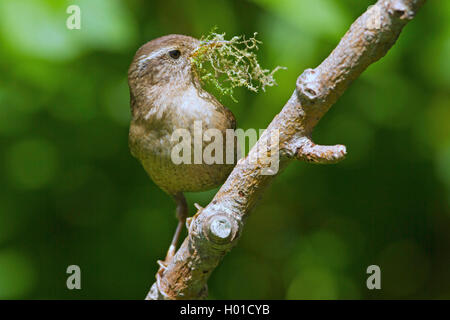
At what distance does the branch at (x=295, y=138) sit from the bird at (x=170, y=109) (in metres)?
0.58

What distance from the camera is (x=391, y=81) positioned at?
150 inches

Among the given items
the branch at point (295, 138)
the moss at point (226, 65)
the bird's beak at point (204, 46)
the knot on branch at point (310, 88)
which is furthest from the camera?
the bird's beak at point (204, 46)

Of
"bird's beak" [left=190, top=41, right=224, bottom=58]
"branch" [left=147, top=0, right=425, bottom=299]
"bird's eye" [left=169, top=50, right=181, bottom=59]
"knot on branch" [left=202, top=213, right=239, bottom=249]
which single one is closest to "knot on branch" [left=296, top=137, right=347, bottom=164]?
"branch" [left=147, top=0, right=425, bottom=299]

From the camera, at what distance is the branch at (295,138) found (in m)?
2.03

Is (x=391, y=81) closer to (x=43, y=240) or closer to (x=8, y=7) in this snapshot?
(x=8, y=7)

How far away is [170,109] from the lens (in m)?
3.31

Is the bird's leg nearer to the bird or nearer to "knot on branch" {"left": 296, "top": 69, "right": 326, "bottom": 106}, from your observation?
the bird

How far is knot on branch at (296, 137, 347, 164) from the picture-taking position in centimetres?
209

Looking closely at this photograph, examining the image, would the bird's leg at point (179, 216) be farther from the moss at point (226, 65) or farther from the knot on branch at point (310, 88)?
the knot on branch at point (310, 88)

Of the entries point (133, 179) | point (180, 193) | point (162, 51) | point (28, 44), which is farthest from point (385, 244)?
point (28, 44)

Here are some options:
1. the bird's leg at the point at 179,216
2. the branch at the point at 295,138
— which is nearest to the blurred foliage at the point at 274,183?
the bird's leg at the point at 179,216

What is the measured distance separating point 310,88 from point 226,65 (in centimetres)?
96

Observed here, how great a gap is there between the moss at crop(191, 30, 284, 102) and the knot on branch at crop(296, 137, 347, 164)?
60 centimetres

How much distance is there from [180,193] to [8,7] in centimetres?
153
